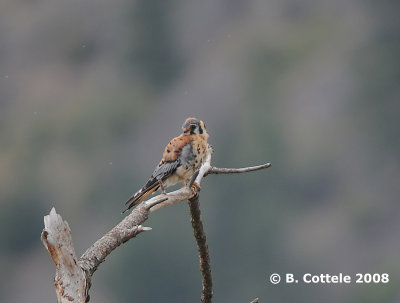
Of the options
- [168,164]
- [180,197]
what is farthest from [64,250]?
[168,164]

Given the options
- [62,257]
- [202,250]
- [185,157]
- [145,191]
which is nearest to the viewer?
[62,257]

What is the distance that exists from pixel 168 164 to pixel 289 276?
22.7m

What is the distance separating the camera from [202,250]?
250 centimetres

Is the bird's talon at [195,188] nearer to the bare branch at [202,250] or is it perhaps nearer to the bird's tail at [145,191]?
the bare branch at [202,250]

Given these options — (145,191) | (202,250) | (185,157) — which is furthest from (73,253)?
(185,157)

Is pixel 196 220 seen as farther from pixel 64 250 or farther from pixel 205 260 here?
pixel 64 250

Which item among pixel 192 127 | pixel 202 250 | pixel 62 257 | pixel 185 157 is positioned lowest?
pixel 62 257

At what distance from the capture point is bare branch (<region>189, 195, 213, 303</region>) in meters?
2.51

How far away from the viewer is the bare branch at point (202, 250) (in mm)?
2506

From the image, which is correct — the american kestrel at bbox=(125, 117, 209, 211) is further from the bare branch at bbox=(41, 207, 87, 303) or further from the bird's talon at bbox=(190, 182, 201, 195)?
the bare branch at bbox=(41, 207, 87, 303)

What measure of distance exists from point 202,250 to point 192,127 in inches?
30.3

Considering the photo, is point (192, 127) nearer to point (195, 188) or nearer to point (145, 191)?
point (145, 191)

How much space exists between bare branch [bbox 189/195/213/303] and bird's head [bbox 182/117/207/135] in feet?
2.04

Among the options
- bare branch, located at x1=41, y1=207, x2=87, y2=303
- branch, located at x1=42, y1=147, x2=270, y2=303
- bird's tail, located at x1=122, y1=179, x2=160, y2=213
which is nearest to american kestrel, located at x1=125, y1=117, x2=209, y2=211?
bird's tail, located at x1=122, y1=179, x2=160, y2=213
